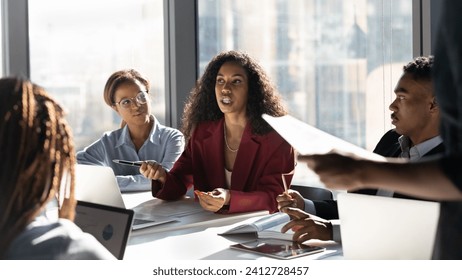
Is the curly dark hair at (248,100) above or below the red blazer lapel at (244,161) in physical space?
above

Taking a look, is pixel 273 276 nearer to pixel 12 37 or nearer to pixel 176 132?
pixel 176 132

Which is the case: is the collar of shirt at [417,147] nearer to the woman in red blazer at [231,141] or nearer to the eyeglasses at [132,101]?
the woman in red blazer at [231,141]

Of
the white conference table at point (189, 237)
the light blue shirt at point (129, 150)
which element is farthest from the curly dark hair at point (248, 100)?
the white conference table at point (189, 237)

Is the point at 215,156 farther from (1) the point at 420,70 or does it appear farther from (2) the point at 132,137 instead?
(1) the point at 420,70

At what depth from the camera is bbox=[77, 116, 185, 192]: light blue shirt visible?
3.07 metres

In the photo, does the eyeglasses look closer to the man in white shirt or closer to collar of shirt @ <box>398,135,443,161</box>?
the man in white shirt

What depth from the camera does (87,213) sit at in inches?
59.1

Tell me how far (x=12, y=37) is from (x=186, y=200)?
5.91ft

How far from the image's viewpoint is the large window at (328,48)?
11.8 feet

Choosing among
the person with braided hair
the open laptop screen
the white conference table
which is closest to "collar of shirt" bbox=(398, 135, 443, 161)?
the white conference table

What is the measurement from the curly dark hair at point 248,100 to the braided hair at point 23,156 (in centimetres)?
164

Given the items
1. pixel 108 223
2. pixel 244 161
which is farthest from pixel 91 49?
pixel 108 223

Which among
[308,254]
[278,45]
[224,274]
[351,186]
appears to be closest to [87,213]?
[224,274]

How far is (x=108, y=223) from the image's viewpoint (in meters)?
1.43
